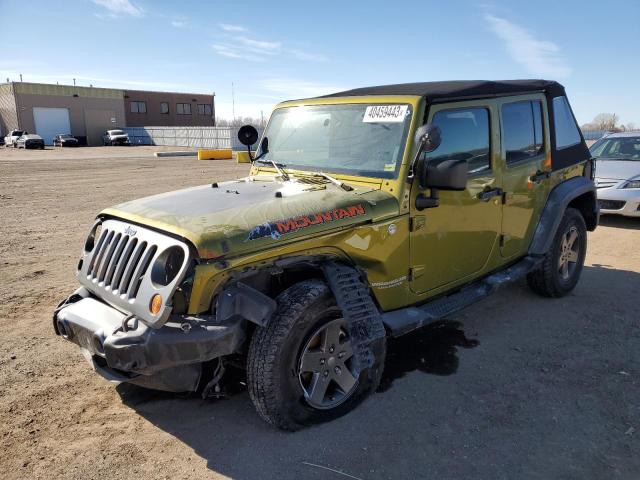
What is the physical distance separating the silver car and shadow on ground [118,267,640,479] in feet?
16.7

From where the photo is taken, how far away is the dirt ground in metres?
2.83

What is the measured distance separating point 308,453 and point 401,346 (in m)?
1.62

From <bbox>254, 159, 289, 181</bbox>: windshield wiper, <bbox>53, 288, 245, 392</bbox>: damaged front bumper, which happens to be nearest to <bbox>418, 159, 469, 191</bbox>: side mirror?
<bbox>254, 159, 289, 181</bbox>: windshield wiper

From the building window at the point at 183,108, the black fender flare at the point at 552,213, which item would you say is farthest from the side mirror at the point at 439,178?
the building window at the point at 183,108

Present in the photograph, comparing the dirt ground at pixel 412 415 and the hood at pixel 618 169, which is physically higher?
the hood at pixel 618 169

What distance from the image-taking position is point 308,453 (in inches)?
Answer: 115

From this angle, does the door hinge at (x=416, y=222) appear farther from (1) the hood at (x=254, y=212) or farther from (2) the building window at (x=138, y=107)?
(2) the building window at (x=138, y=107)

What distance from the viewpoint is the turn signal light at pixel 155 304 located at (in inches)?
106

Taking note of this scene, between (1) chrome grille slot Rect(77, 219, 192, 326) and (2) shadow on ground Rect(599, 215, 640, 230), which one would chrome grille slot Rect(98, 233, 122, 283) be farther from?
(2) shadow on ground Rect(599, 215, 640, 230)

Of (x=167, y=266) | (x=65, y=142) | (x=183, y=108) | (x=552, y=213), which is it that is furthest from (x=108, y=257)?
(x=183, y=108)

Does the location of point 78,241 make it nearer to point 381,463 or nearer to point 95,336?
point 95,336

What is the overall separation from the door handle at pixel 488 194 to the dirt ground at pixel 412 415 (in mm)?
1257

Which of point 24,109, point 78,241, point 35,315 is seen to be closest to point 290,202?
point 35,315

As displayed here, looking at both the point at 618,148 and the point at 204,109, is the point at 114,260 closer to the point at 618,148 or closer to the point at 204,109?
the point at 618,148
